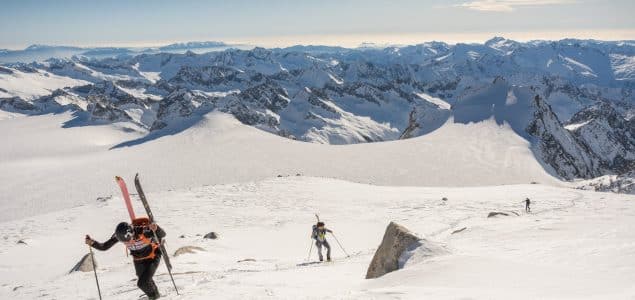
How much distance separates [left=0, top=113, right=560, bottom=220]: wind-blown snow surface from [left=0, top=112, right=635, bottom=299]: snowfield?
37cm

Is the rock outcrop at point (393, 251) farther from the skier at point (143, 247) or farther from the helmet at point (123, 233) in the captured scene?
the helmet at point (123, 233)

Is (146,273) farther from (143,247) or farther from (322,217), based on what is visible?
(322,217)

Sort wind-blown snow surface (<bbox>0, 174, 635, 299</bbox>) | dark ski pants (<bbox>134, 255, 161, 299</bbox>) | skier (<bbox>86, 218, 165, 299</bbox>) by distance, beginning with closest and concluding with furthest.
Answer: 1. wind-blown snow surface (<bbox>0, 174, 635, 299</bbox>)
2. skier (<bbox>86, 218, 165, 299</bbox>)
3. dark ski pants (<bbox>134, 255, 161, 299</bbox>)

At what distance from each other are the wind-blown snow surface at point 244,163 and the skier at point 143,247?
54.5 m

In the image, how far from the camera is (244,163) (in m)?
73.6

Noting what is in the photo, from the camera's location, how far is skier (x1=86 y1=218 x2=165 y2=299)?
8.66 metres

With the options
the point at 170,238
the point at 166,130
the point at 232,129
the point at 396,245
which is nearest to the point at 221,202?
the point at 170,238

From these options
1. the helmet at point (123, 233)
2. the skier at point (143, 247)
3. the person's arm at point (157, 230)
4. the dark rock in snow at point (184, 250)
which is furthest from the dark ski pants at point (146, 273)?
the dark rock in snow at point (184, 250)

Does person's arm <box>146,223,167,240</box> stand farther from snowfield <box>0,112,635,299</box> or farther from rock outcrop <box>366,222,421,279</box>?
rock outcrop <box>366,222,421,279</box>

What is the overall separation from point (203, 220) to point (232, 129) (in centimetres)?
7812

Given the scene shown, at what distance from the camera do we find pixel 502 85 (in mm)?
124750

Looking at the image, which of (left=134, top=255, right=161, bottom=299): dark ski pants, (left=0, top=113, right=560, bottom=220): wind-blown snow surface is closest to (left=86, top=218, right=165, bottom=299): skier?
(left=134, top=255, right=161, bottom=299): dark ski pants

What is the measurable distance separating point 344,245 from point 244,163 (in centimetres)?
5201

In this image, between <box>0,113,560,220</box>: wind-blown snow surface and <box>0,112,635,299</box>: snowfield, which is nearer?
<box>0,112,635,299</box>: snowfield
